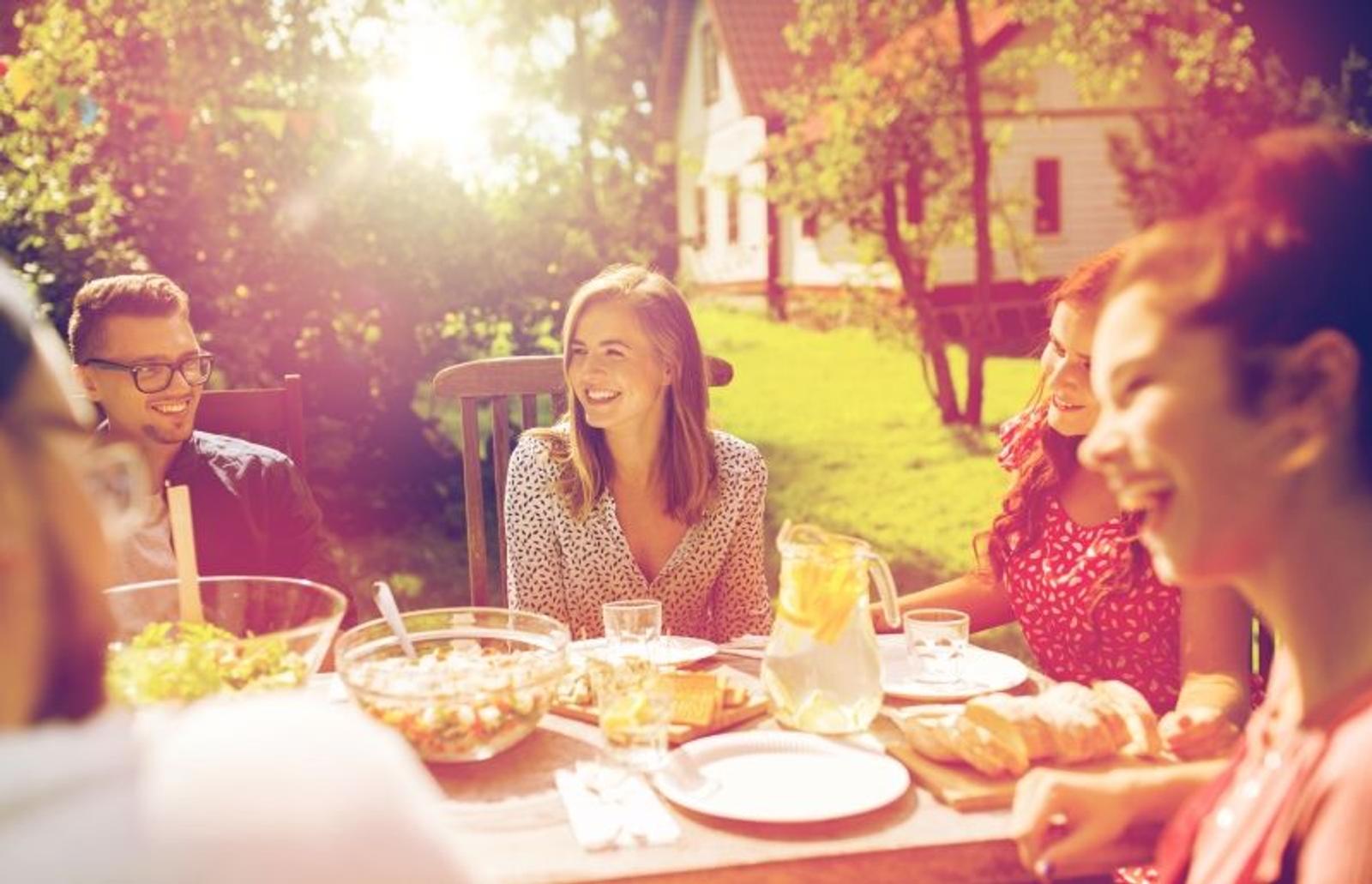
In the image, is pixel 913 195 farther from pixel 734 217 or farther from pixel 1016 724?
pixel 734 217

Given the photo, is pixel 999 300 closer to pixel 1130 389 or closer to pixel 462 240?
pixel 462 240

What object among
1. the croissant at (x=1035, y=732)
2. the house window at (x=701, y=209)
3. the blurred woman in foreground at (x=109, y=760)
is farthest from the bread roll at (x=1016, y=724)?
the house window at (x=701, y=209)

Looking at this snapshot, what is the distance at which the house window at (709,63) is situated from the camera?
77.3ft

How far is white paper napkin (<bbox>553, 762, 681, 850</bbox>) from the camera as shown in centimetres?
160

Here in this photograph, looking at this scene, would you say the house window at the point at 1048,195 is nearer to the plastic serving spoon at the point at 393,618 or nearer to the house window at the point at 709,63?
the house window at the point at 709,63

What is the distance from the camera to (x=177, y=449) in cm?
324

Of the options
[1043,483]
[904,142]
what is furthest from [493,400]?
[904,142]

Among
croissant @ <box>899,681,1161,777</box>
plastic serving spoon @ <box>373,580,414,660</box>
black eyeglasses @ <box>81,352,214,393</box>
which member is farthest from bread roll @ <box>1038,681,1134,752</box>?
black eyeglasses @ <box>81,352,214,393</box>

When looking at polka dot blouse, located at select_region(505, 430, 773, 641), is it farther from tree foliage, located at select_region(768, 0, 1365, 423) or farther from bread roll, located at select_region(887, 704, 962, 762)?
tree foliage, located at select_region(768, 0, 1365, 423)

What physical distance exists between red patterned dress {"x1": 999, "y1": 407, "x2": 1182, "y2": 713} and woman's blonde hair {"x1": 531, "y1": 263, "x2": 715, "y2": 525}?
85cm

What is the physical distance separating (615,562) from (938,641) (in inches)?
44.3

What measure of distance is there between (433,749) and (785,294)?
19.3 m

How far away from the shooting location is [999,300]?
54.5 feet

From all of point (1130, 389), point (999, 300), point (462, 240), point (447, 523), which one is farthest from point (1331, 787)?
point (999, 300)
